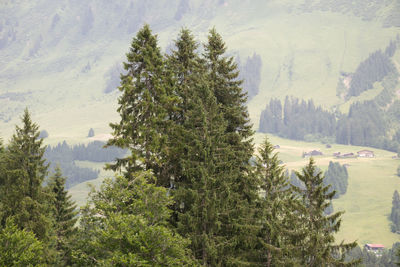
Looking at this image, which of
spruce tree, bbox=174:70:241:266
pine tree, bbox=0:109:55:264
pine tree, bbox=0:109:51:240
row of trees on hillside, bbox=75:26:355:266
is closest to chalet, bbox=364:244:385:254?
row of trees on hillside, bbox=75:26:355:266

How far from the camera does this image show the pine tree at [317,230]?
30625 millimetres

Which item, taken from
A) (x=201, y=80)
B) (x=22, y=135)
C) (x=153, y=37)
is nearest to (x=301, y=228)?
(x=201, y=80)

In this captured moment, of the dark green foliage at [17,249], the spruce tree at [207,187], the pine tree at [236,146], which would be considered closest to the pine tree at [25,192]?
the dark green foliage at [17,249]

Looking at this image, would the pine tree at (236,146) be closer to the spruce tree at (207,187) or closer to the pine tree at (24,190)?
the spruce tree at (207,187)

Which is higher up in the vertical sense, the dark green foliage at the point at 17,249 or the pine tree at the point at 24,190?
the pine tree at the point at 24,190

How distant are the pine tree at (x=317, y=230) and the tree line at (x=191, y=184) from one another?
69 millimetres

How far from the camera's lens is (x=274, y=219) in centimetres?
3306

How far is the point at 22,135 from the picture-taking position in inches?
1389

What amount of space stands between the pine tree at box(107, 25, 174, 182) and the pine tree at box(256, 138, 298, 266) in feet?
26.2

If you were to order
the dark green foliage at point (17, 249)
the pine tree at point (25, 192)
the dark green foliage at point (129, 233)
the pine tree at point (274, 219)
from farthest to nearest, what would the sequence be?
1. the pine tree at point (25, 192)
2. the pine tree at point (274, 219)
3. the dark green foliage at point (17, 249)
4. the dark green foliage at point (129, 233)

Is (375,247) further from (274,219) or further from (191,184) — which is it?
(191,184)

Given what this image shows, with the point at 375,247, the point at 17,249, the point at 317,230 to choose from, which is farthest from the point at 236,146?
the point at 375,247

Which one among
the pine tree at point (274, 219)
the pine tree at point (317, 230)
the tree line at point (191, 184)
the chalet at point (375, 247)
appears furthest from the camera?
the chalet at point (375, 247)

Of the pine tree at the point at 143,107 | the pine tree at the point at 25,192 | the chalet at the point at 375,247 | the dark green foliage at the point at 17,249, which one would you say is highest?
the pine tree at the point at 143,107
